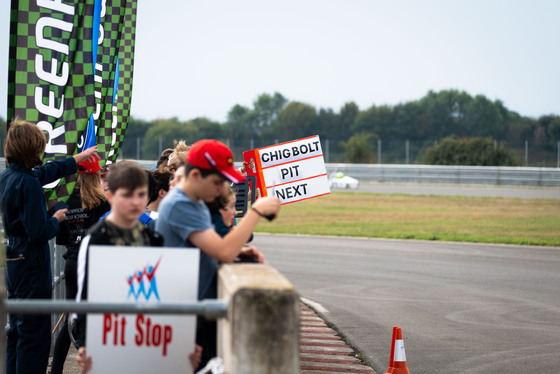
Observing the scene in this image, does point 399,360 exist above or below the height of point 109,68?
below

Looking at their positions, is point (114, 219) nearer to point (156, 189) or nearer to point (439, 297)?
A: point (156, 189)

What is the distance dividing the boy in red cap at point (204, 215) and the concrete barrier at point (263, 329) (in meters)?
0.67

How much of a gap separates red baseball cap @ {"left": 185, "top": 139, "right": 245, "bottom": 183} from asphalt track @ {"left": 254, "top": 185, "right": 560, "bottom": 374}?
432cm

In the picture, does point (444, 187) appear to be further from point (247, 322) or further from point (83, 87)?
point (247, 322)

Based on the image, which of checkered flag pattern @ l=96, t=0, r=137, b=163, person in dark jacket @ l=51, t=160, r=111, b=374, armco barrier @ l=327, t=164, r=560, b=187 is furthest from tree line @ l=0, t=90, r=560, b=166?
person in dark jacket @ l=51, t=160, r=111, b=374

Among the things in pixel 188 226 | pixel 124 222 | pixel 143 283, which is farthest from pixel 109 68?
pixel 143 283

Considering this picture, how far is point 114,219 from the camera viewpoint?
11.1ft

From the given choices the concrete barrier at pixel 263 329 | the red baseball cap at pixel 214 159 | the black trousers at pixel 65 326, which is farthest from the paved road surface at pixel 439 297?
the concrete barrier at pixel 263 329

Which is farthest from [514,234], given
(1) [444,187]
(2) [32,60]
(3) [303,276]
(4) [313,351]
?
(1) [444,187]

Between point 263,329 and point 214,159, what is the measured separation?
3.38ft

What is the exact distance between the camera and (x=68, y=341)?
221 inches

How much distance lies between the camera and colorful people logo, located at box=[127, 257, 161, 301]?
10.1ft

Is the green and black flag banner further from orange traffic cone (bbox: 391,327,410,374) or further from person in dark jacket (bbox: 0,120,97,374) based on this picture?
orange traffic cone (bbox: 391,327,410,374)

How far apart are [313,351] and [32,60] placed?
4.15m
